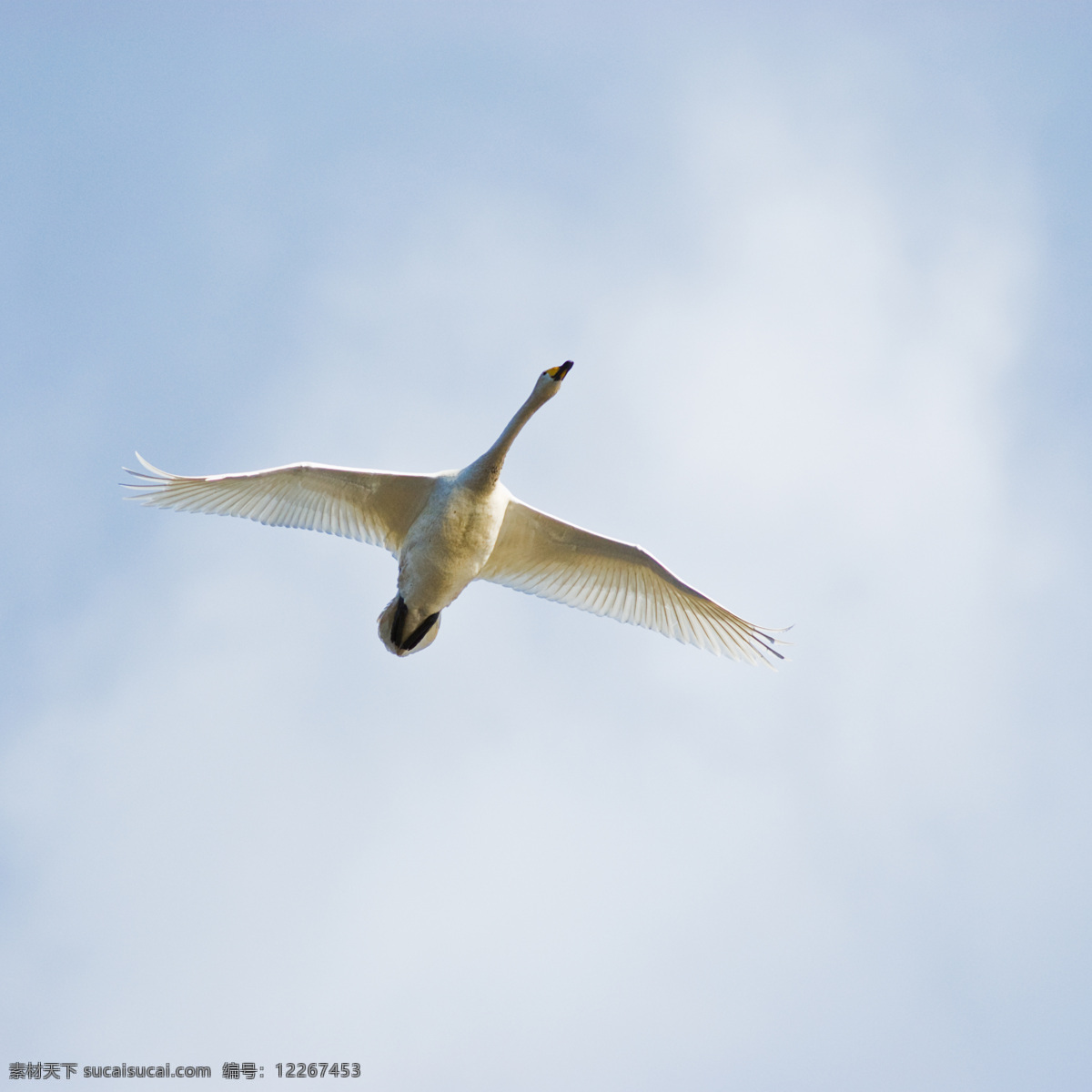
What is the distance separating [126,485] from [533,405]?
5.36 m

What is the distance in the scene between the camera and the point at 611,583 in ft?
54.3

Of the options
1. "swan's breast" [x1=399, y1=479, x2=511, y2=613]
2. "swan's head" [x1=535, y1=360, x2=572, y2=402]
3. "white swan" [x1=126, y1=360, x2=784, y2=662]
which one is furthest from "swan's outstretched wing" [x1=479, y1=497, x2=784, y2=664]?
"swan's head" [x1=535, y1=360, x2=572, y2=402]

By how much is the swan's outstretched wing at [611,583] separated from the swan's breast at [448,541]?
0.94 m

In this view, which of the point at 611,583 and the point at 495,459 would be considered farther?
the point at 611,583

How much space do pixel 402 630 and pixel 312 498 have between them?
2.17 m

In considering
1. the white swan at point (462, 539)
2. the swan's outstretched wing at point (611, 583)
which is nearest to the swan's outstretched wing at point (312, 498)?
the white swan at point (462, 539)

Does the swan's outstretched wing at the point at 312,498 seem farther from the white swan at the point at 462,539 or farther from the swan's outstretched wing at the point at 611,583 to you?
the swan's outstretched wing at the point at 611,583

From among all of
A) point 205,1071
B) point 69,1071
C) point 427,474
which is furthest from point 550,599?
point 69,1071

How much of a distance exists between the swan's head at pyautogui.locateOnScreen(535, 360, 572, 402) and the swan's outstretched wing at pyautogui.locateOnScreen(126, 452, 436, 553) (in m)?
1.85

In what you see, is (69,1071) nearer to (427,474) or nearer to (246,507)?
(246,507)

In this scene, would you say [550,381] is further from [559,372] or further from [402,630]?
[402,630]

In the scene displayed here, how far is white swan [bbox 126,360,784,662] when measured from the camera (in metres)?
14.8

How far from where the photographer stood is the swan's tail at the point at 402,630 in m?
15.6

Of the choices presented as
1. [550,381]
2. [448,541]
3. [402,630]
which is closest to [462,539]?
[448,541]
